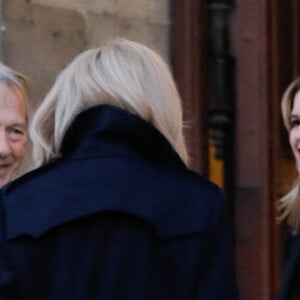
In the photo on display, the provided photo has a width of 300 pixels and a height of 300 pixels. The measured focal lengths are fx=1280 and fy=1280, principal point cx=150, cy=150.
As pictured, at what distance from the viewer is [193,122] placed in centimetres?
686

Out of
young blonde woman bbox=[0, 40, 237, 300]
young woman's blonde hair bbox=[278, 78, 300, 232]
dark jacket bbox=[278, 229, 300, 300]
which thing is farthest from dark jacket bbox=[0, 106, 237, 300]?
young woman's blonde hair bbox=[278, 78, 300, 232]

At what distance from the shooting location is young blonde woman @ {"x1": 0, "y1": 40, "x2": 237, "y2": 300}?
3.28 metres

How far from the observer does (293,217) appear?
430cm

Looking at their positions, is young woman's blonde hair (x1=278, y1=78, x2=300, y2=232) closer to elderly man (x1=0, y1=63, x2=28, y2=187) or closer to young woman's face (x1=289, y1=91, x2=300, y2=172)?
young woman's face (x1=289, y1=91, x2=300, y2=172)

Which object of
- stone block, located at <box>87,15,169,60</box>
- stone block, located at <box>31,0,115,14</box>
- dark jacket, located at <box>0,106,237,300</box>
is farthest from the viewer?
stone block, located at <box>87,15,169,60</box>

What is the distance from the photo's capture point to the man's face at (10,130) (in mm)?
4316

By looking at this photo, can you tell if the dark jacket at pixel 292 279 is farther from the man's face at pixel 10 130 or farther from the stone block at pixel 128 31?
the stone block at pixel 128 31

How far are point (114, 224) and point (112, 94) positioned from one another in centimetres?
35

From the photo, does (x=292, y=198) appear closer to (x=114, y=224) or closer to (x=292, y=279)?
(x=292, y=279)

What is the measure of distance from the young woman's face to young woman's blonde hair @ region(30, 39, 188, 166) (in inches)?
43.0

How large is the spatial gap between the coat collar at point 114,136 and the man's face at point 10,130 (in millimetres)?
959

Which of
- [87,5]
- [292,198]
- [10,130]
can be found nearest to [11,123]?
[10,130]

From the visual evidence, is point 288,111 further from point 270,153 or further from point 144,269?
point 270,153

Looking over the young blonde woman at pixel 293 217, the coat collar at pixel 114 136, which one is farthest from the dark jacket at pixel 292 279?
the coat collar at pixel 114 136
